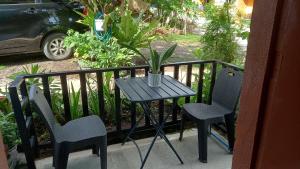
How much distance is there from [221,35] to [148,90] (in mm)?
1668

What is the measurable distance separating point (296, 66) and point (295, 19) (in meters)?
0.11

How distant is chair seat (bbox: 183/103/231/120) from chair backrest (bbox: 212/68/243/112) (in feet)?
0.25

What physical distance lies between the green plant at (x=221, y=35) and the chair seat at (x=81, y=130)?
2.04 m

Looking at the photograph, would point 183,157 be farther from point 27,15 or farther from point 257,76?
point 27,15

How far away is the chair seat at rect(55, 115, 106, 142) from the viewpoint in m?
2.07

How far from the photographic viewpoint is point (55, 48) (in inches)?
216

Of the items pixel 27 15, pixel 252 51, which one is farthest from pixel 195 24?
pixel 252 51

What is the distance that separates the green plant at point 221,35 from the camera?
11.6 feet

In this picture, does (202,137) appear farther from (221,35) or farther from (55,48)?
(55,48)

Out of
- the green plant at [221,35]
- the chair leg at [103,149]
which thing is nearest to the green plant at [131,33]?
the green plant at [221,35]

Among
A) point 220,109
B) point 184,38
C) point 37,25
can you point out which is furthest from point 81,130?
point 184,38

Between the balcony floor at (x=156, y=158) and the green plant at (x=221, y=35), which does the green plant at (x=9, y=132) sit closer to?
the balcony floor at (x=156, y=158)

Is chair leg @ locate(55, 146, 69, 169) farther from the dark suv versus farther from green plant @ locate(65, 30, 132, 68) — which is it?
the dark suv

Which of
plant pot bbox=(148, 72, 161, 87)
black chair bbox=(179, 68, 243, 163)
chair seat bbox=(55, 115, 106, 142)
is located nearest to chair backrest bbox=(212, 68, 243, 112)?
black chair bbox=(179, 68, 243, 163)
